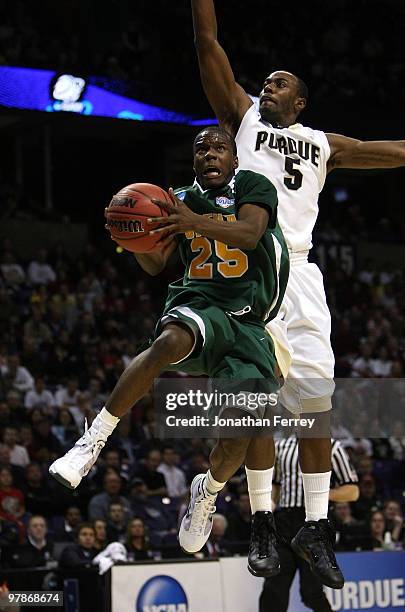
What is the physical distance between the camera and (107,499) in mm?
10547

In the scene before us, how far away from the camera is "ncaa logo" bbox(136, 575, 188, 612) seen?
8008mm

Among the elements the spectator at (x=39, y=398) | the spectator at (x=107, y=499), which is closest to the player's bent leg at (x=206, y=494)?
the spectator at (x=107, y=499)

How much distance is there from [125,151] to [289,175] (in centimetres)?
1605

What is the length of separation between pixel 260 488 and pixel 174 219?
1.52 meters

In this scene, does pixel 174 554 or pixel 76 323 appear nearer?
pixel 174 554

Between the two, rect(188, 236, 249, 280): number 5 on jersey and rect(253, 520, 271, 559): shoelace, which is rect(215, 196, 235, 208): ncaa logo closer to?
rect(188, 236, 249, 280): number 5 on jersey

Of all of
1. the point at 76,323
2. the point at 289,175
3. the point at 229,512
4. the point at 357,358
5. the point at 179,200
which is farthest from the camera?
the point at 357,358

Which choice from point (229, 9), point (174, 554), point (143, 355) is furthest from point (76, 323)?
point (143, 355)

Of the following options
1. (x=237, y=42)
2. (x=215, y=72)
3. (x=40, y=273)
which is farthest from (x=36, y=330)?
(x=215, y=72)

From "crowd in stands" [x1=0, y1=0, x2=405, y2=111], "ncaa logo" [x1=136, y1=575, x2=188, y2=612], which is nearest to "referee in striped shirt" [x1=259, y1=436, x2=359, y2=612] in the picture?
"ncaa logo" [x1=136, y1=575, x2=188, y2=612]

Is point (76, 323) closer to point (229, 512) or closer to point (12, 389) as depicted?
point (12, 389)

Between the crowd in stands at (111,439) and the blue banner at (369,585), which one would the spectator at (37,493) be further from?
the blue banner at (369,585)

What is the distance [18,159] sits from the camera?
2038 centimetres

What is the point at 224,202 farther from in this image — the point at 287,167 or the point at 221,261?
the point at 287,167
